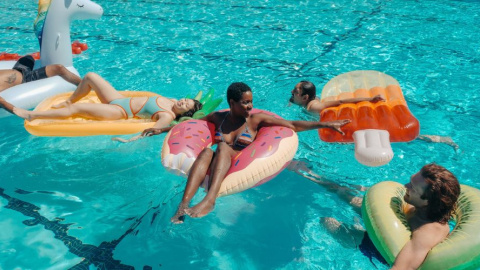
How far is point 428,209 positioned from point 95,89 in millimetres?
3758

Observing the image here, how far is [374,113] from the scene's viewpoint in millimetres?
4215

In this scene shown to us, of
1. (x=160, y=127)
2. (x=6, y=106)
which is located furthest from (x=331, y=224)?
(x=6, y=106)

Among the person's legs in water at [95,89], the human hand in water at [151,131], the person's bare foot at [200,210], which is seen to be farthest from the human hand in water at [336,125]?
the person's legs in water at [95,89]

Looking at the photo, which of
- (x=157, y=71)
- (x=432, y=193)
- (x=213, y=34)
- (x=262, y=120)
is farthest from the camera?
(x=213, y=34)

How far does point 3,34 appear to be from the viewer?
336 inches

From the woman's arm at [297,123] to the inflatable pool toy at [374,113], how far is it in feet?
1.05

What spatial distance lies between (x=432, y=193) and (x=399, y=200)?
0.35m

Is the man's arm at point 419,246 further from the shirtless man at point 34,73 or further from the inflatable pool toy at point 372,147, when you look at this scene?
the shirtless man at point 34,73

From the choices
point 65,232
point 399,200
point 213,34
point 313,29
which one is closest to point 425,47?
point 313,29

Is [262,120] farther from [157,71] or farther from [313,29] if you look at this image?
[313,29]

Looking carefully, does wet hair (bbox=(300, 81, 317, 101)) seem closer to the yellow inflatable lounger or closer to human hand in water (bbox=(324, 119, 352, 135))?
human hand in water (bbox=(324, 119, 352, 135))

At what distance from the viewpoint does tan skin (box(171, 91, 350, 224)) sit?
306 centimetres

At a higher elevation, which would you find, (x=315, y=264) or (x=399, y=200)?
(x=399, y=200)

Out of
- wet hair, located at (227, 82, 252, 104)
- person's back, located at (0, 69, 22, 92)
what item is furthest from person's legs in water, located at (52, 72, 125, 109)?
wet hair, located at (227, 82, 252, 104)
